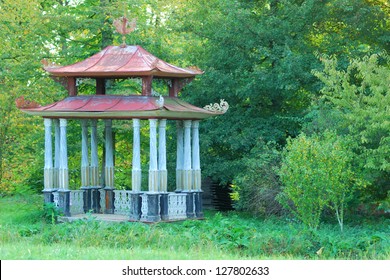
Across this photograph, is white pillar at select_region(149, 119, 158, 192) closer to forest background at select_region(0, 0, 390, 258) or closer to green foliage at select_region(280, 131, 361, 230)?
forest background at select_region(0, 0, 390, 258)

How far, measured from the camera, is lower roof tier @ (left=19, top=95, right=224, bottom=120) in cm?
1950

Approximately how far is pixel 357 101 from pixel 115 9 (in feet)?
34.6

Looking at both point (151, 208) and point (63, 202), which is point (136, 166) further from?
point (63, 202)

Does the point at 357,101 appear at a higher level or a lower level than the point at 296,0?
lower

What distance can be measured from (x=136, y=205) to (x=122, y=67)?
3.58m

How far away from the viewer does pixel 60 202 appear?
68.2ft

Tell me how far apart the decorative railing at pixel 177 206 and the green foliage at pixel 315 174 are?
3.50 m

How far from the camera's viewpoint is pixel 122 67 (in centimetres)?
2009

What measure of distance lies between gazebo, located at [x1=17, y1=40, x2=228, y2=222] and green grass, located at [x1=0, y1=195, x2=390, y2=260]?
5.00ft

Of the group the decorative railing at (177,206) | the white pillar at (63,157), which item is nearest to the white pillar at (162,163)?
the decorative railing at (177,206)

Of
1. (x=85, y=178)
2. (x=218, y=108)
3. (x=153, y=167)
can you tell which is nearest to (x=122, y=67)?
(x=153, y=167)

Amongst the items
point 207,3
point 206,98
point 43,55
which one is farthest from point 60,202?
point 207,3

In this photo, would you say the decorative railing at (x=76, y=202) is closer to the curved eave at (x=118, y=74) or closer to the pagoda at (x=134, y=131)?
the pagoda at (x=134, y=131)

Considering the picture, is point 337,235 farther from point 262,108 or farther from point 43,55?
point 43,55
